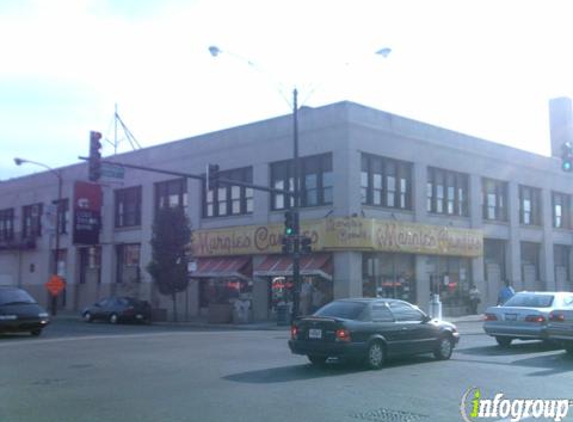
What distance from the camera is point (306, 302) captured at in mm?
32719

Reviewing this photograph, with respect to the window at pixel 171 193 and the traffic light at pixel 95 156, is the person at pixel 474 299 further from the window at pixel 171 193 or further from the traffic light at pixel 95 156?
the traffic light at pixel 95 156

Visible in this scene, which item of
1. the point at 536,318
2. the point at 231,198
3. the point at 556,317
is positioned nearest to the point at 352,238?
the point at 231,198

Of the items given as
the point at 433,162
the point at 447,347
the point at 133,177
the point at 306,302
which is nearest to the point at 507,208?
the point at 433,162

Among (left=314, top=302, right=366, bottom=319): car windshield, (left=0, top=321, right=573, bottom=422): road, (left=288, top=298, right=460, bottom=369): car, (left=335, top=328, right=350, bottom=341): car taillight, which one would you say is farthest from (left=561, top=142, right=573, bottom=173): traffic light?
(left=335, top=328, right=350, bottom=341): car taillight

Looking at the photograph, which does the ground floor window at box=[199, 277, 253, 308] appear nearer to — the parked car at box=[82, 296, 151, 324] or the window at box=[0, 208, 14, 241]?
the parked car at box=[82, 296, 151, 324]

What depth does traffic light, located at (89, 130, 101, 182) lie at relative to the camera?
22.0m

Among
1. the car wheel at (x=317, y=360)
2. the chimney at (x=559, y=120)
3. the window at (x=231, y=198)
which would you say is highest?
the chimney at (x=559, y=120)

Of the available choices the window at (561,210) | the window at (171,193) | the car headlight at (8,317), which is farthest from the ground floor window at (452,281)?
the car headlight at (8,317)

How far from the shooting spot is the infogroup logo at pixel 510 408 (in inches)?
369

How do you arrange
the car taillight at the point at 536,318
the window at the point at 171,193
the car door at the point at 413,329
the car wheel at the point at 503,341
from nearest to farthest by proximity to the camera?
the car door at the point at 413,329 < the car taillight at the point at 536,318 < the car wheel at the point at 503,341 < the window at the point at 171,193

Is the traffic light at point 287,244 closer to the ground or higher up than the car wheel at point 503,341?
higher up

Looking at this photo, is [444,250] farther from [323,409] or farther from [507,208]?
[323,409]

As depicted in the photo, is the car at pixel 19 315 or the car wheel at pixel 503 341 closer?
the car wheel at pixel 503 341

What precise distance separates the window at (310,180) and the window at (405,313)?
18.0 meters
